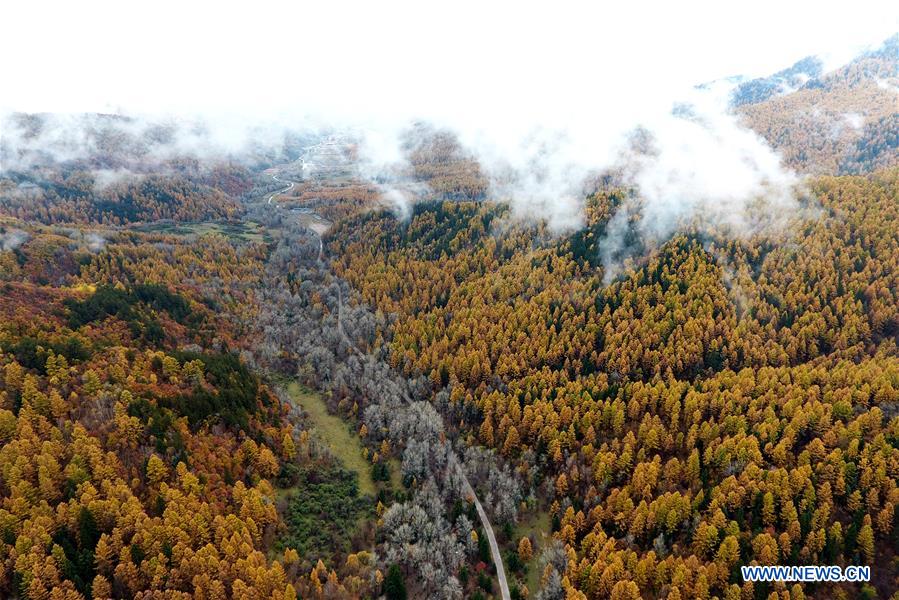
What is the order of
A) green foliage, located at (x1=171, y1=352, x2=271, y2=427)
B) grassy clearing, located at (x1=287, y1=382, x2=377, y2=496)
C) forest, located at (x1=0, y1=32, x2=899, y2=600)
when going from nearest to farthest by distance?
forest, located at (x1=0, y1=32, x2=899, y2=600) → green foliage, located at (x1=171, y1=352, x2=271, y2=427) → grassy clearing, located at (x1=287, y1=382, x2=377, y2=496)

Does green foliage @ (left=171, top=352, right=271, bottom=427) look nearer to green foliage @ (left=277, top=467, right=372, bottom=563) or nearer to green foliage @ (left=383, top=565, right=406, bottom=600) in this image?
green foliage @ (left=277, top=467, right=372, bottom=563)

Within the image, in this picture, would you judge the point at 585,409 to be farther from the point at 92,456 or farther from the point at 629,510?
the point at 92,456

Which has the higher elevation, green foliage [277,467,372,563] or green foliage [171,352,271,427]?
green foliage [171,352,271,427]

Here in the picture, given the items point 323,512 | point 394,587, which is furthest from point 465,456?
point 394,587

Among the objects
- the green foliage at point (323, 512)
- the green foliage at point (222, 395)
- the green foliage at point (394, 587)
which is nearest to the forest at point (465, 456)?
the green foliage at point (394, 587)

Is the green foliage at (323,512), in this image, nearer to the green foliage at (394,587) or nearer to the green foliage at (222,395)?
the green foliage at (394,587)

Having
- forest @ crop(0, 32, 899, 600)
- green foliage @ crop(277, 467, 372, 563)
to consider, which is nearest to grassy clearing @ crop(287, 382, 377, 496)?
forest @ crop(0, 32, 899, 600)

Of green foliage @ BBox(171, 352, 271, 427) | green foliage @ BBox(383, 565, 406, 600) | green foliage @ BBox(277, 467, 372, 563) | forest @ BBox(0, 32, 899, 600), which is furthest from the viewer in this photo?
green foliage @ BBox(171, 352, 271, 427)

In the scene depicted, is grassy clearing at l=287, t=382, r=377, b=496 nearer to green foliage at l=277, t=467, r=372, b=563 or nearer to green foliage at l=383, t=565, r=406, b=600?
green foliage at l=277, t=467, r=372, b=563

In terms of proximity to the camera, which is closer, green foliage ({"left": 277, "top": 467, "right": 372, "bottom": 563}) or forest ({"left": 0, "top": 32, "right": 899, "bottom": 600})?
forest ({"left": 0, "top": 32, "right": 899, "bottom": 600})
